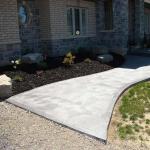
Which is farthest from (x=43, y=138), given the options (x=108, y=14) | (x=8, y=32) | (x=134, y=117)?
(x=108, y=14)

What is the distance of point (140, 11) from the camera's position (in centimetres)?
2097

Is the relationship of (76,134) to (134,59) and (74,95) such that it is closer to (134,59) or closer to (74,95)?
(74,95)

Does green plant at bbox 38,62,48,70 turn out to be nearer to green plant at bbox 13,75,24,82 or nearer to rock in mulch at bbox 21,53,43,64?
rock in mulch at bbox 21,53,43,64

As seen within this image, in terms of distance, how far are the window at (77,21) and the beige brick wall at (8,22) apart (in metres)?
3.70

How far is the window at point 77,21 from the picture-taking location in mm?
16844

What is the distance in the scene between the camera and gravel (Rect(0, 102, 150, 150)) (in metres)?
6.39

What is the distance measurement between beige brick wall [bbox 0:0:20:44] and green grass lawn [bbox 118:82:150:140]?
5248 millimetres

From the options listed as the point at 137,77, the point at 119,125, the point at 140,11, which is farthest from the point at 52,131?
the point at 140,11

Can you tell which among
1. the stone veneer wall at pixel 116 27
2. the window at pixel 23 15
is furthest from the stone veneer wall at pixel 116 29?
the window at pixel 23 15

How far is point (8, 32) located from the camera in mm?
13359

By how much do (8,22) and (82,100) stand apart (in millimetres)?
5742

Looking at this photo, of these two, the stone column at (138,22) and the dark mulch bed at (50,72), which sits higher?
the stone column at (138,22)

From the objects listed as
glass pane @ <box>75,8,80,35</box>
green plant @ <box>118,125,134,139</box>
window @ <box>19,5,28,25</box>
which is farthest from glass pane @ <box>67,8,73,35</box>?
green plant @ <box>118,125,134,139</box>

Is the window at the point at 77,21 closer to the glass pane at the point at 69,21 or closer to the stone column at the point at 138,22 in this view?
the glass pane at the point at 69,21
